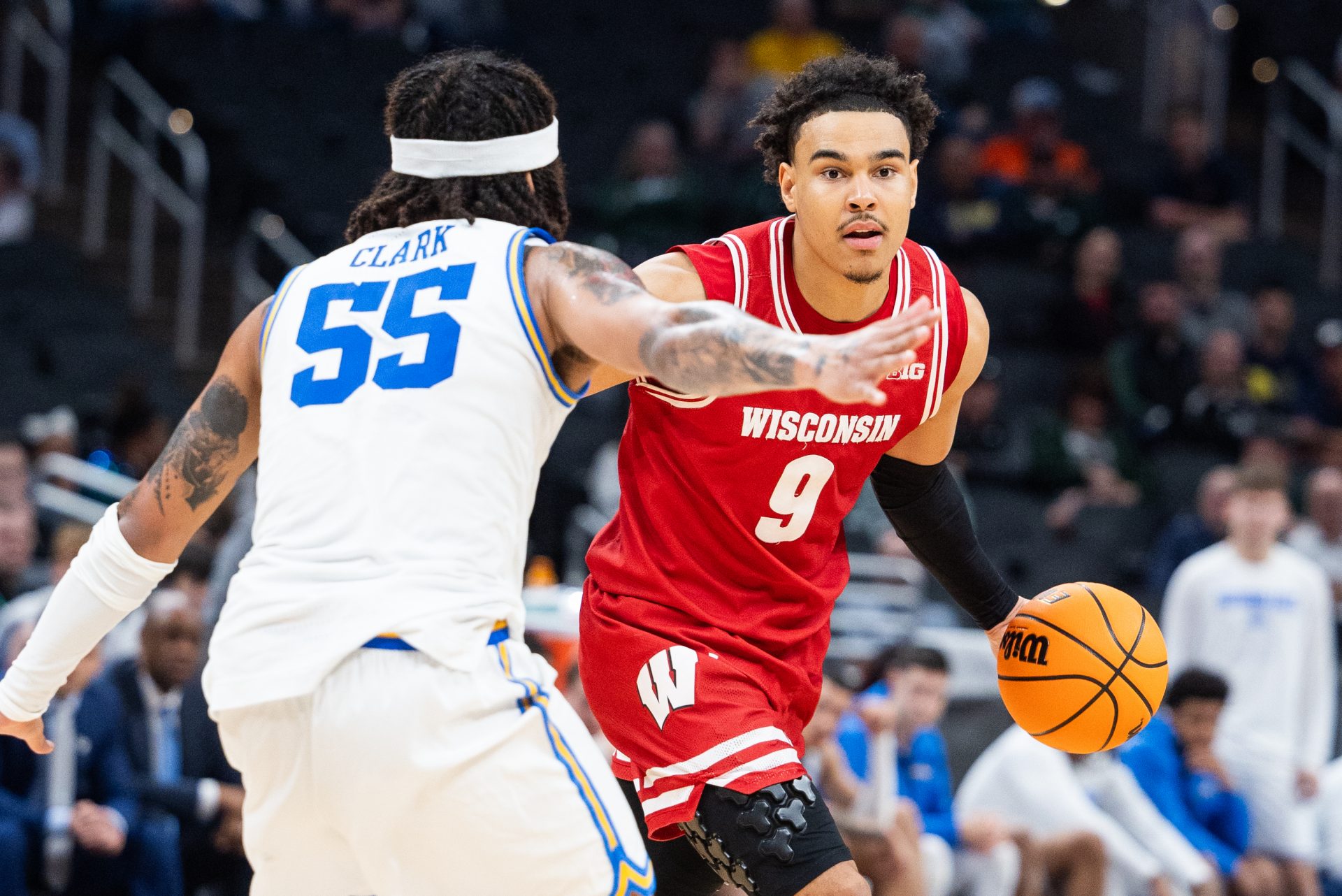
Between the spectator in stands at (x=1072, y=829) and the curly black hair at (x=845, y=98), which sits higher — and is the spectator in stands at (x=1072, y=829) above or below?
below

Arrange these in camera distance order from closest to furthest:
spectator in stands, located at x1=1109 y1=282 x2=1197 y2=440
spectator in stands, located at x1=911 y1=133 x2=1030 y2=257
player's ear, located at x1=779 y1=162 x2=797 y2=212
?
player's ear, located at x1=779 y1=162 x2=797 y2=212
spectator in stands, located at x1=1109 y1=282 x2=1197 y2=440
spectator in stands, located at x1=911 y1=133 x2=1030 y2=257

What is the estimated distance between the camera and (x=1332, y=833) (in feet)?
30.0

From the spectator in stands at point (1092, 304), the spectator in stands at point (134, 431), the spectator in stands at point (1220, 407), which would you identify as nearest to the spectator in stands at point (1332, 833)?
the spectator in stands at point (1220, 407)

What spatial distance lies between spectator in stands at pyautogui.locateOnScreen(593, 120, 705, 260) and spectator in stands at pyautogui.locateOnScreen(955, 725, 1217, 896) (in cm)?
450

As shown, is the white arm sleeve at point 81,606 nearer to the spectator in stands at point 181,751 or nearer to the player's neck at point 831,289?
the player's neck at point 831,289

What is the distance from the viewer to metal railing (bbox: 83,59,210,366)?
11719mm

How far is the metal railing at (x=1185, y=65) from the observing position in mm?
14633

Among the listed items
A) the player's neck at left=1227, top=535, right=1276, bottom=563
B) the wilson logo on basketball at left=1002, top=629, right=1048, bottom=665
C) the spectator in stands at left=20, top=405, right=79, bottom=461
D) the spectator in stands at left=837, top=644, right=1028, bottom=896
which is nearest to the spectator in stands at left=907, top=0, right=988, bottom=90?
the player's neck at left=1227, top=535, right=1276, bottom=563

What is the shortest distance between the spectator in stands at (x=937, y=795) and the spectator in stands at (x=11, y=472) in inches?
158

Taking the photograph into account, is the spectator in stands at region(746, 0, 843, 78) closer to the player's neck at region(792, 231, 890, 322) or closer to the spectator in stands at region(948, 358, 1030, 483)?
the spectator in stands at region(948, 358, 1030, 483)

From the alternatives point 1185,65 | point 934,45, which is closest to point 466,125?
point 934,45

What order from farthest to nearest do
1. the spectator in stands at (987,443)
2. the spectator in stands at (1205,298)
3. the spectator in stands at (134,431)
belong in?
the spectator in stands at (1205,298)
the spectator in stands at (987,443)
the spectator in stands at (134,431)

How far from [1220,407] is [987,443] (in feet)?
5.17

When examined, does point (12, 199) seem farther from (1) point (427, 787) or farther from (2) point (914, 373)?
(1) point (427, 787)
